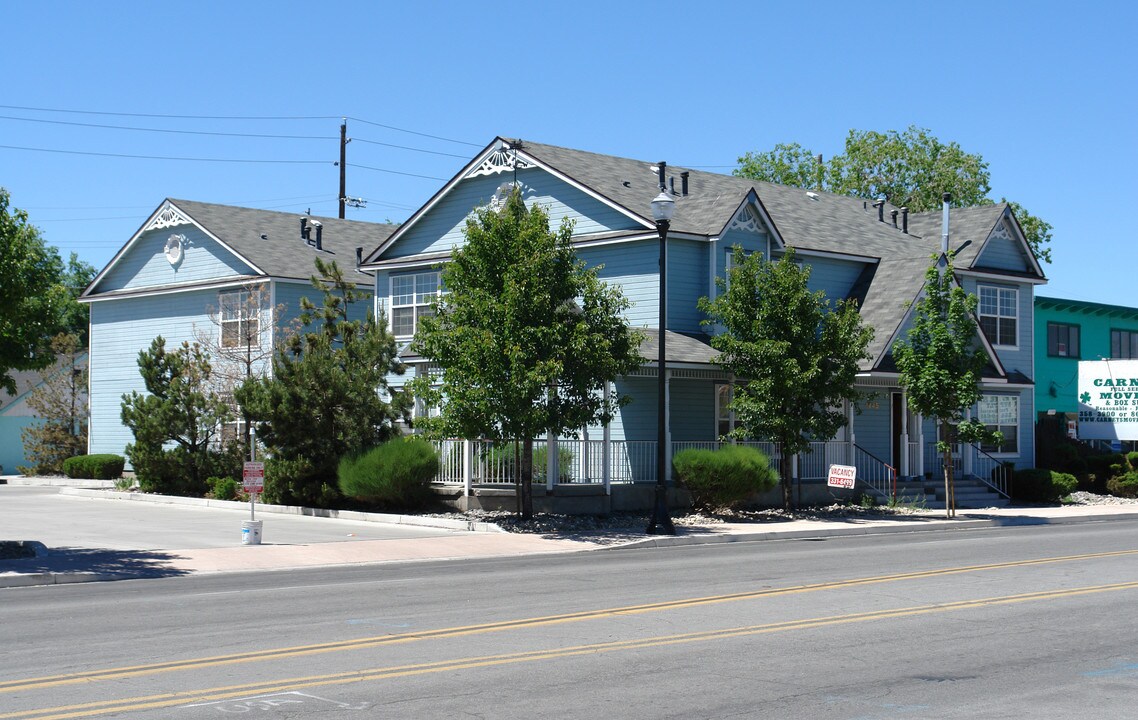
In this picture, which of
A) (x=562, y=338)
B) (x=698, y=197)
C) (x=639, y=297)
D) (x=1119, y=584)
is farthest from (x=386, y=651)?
(x=698, y=197)

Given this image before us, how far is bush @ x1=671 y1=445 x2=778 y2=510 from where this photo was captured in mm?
27641

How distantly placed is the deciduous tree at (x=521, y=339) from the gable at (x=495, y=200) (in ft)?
23.6

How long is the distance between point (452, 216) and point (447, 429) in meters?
12.4

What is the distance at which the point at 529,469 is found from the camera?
85.3 feet

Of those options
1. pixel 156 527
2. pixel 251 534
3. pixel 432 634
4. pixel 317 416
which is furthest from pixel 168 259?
pixel 432 634

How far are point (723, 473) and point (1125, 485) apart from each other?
56.3 ft

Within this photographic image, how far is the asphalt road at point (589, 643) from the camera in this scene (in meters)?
8.63

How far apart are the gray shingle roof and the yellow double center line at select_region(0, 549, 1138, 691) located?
2609 cm

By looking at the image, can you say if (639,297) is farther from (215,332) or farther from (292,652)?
(292,652)

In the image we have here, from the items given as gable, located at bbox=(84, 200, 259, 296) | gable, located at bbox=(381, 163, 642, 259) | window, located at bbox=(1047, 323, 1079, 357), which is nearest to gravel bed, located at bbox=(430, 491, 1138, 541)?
gable, located at bbox=(381, 163, 642, 259)

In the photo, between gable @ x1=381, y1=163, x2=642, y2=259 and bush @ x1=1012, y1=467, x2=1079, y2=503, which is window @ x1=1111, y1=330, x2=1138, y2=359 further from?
gable @ x1=381, y1=163, x2=642, y2=259

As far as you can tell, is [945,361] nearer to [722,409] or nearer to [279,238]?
[722,409]

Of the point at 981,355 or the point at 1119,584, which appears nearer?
the point at 1119,584

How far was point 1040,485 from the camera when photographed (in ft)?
117
